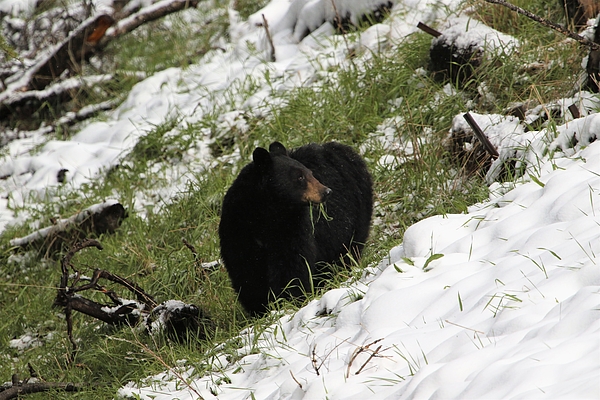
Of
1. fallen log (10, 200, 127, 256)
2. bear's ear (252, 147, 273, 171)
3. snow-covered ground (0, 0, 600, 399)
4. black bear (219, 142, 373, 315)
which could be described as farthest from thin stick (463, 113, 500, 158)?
fallen log (10, 200, 127, 256)

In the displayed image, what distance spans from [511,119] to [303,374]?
3226 millimetres

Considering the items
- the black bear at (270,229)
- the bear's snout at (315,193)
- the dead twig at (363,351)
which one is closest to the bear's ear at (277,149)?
the black bear at (270,229)

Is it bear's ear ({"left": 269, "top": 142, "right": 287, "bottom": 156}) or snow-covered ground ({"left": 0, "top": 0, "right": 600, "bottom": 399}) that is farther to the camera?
bear's ear ({"left": 269, "top": 142, "right": 287, "bottom": 156})

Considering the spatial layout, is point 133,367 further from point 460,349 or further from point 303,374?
point 460,349

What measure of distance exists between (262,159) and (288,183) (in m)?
0.25

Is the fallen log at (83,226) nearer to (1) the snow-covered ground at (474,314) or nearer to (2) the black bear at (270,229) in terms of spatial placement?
(2) the black bear at (270,229)

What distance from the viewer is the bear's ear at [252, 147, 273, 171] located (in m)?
4.77

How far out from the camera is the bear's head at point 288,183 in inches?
190

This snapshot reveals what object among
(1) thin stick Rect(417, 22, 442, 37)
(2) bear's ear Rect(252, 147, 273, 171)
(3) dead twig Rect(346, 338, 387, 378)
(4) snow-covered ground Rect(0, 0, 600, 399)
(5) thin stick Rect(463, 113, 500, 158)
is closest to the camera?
(4) snow-covered ground Rect(0, 0, 600, 399)

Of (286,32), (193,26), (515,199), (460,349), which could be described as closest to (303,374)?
(460,349)

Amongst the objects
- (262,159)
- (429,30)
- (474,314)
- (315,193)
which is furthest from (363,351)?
(429,30)

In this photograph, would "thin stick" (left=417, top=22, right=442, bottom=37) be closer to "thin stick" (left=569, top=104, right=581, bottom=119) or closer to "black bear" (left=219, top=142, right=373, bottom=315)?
"thin stick" (left=569, top=104, right=581, bottom=119)

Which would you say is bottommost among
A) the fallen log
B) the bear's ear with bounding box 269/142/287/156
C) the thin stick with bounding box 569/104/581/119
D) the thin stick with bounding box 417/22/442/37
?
the fallen log

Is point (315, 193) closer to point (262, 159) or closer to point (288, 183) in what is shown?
point (288, 183)
